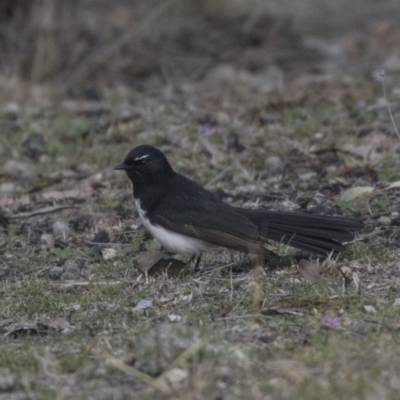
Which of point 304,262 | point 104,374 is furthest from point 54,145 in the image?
point 104,374

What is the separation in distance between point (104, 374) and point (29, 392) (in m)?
0.35

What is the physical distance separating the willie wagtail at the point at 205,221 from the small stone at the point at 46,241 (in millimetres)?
806

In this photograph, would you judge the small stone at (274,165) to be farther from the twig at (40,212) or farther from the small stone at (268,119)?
the twig at (40,212)

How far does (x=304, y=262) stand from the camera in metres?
5.84

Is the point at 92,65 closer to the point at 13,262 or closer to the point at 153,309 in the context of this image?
the point at 13,262

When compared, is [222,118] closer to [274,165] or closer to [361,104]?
[361,104]

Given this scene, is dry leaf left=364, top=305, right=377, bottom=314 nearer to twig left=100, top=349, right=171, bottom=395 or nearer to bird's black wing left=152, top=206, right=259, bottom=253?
bird's black wing left=152, top=206, right=259, bottom=253

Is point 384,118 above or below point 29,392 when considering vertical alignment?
below

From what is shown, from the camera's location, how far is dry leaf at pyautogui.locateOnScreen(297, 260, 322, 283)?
224 inches

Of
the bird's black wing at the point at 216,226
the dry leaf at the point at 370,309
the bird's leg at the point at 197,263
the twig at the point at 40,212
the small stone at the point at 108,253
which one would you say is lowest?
the twig at the point at 40,212

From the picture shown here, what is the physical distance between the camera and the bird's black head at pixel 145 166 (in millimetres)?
6766

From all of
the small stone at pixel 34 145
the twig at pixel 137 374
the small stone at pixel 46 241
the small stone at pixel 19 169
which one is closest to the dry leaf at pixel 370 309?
the twig at pixel 137 374

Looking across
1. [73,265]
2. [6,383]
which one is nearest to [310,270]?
[73,265]

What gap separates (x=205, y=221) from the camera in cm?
628
